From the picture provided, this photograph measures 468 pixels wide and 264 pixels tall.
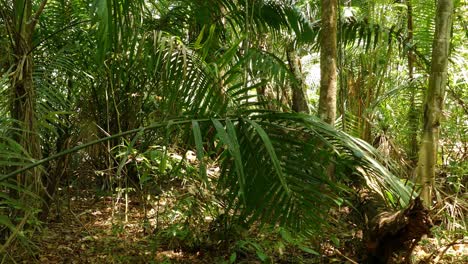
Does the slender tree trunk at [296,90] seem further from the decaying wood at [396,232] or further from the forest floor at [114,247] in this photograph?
the decaying wood at [396,232]

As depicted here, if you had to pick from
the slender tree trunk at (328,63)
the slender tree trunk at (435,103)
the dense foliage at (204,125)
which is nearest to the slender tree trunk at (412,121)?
the dense foliage at (204,125)

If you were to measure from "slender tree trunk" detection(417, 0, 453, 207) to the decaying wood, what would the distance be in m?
0.59

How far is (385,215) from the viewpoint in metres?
2.64

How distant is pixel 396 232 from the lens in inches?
98.2

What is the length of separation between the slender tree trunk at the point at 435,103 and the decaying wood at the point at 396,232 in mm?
595

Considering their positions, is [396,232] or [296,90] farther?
[296,90]

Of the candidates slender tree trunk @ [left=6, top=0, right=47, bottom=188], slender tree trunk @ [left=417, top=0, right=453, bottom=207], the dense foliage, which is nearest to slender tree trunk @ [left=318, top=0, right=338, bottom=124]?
the dense foliage

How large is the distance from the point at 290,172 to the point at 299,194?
0.08 meters

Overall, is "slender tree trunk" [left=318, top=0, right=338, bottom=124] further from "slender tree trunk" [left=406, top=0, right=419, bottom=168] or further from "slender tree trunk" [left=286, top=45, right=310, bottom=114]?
"slender tree trunk" [left=286, top=45, right=310, bottom=114]

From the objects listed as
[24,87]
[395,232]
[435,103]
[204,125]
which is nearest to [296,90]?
[435,103]

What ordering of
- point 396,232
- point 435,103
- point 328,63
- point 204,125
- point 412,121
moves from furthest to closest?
point 412,121 → point 435,103 → point 328,63 → point 396,232 → point 204,125

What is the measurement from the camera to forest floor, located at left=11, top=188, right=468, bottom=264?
9.89 feet

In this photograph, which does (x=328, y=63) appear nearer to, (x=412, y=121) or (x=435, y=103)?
(x=435, y=103)

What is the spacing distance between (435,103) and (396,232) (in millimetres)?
1044
